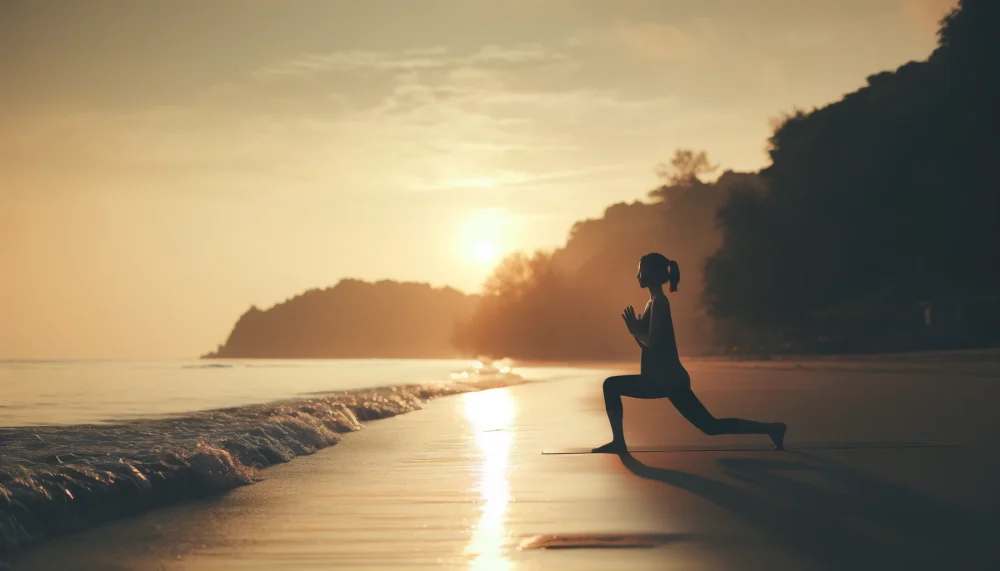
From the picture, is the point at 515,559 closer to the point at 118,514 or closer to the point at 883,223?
the point at 118,514

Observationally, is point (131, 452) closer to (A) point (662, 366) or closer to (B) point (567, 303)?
(A) point (662, 366)

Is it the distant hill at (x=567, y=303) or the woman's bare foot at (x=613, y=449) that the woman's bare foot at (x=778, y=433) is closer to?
the woman's bare foot at (x=613, y=449)

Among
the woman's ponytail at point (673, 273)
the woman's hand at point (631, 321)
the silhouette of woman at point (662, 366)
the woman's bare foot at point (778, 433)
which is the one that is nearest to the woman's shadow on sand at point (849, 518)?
the silhouette of woman at point (662, 366)

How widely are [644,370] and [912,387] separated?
1368 cm

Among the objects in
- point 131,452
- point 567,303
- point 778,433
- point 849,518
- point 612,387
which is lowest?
point 849,518

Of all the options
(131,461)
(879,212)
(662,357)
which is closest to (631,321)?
(662,357)

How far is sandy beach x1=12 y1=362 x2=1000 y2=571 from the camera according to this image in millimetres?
4695

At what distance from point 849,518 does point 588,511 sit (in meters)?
1.57

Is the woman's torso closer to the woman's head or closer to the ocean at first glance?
the woman's head

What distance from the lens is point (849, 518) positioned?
5.66 m

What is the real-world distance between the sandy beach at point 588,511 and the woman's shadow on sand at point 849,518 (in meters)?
0.02

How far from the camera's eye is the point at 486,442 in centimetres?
1098

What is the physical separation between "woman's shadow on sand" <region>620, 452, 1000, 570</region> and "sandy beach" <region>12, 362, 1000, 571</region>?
2 centimetres

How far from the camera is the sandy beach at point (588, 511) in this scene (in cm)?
470
